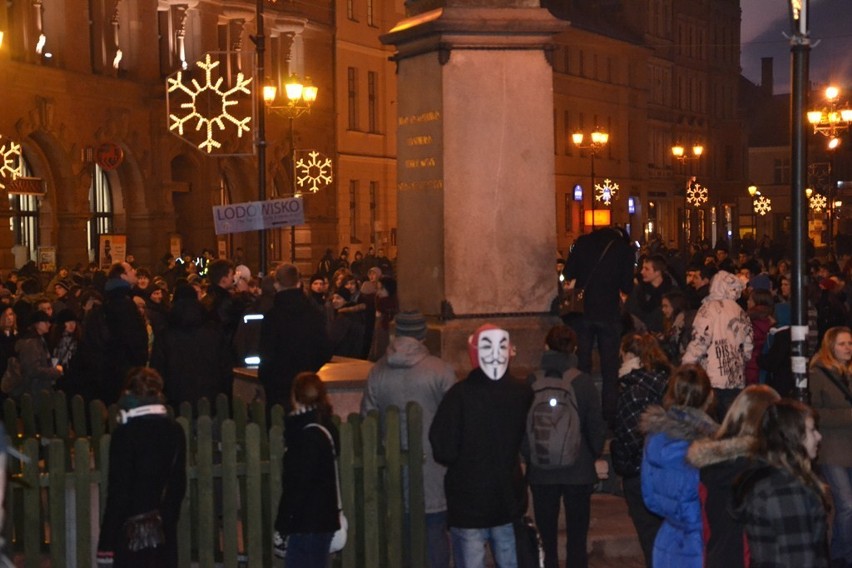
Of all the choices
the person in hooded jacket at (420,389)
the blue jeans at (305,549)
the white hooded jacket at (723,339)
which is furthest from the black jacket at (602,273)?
the blue jeans at (305,549)

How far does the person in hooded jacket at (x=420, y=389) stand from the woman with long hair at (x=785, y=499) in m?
3.17

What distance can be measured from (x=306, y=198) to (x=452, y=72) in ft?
127

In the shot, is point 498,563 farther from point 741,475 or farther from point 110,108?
point 110,108

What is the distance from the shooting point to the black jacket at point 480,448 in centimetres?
911

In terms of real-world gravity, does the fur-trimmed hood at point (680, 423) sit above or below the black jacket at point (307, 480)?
above

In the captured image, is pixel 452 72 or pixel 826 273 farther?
pixel 826 273

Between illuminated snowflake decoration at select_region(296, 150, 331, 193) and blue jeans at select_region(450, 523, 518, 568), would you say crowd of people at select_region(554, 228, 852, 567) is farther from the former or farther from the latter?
illuminated snowflake decoration at select_region(296, 150, 331, 193)

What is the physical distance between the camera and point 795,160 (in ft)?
37.6

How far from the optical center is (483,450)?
9109mm

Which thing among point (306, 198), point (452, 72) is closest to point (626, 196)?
point (306, 198)

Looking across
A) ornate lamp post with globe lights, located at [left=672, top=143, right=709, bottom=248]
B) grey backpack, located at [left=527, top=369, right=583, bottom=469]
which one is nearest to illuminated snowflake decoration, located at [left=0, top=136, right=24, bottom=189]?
grey backpack, located at [left=527, top=369, right=583, bottom=469]

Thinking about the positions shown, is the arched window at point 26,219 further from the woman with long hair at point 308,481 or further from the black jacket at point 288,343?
the woman with long hair at point 308,481

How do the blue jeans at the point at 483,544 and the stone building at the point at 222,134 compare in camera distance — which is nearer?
the blue jeans at the point at 483,544

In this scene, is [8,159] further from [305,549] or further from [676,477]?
[676,477]
